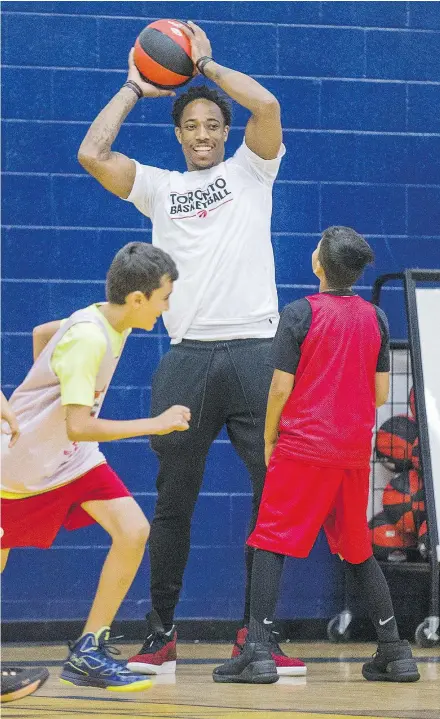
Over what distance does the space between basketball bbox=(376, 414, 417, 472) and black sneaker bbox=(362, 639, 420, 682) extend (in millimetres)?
1287

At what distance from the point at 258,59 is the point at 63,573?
2277 mm

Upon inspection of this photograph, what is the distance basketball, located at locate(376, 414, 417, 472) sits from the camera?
5117mm

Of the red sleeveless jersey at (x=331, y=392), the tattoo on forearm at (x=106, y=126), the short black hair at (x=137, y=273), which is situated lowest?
the red sleeveless jersey at (x=331, y=392)

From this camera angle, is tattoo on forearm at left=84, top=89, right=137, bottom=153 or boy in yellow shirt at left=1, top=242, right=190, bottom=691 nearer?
boy in yellow shirt at left=1, top=242, right=190, bottom=691

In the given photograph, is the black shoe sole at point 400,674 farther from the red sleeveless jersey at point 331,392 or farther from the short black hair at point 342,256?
the short black hair at point 342,256

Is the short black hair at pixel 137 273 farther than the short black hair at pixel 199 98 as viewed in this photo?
No

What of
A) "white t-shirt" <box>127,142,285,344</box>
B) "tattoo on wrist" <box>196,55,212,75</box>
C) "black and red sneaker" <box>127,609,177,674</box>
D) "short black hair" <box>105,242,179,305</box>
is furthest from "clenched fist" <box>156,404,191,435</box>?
"tattoo on wrist" <box>196,55,212,75</box>

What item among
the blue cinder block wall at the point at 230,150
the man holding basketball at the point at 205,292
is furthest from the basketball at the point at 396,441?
the man holding basketball at the point at 205,292

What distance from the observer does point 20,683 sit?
3.06m

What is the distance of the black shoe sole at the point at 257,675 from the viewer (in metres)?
3.77

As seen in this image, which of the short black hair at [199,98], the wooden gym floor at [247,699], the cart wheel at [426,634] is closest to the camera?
the wooden gym floor at [247,699]

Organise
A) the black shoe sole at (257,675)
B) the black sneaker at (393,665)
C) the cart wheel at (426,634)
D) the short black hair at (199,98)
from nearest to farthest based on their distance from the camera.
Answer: the black shoe sole at (257,675), the black sneaker at (393,665), the short black hair at (199,98), the cart wheel at (426,634)

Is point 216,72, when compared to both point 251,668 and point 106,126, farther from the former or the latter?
point 251,668

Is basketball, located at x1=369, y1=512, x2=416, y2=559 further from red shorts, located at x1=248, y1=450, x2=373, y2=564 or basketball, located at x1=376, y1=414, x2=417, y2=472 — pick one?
red shorts, located at x1=248, y1=450, x2=373, y2=564
